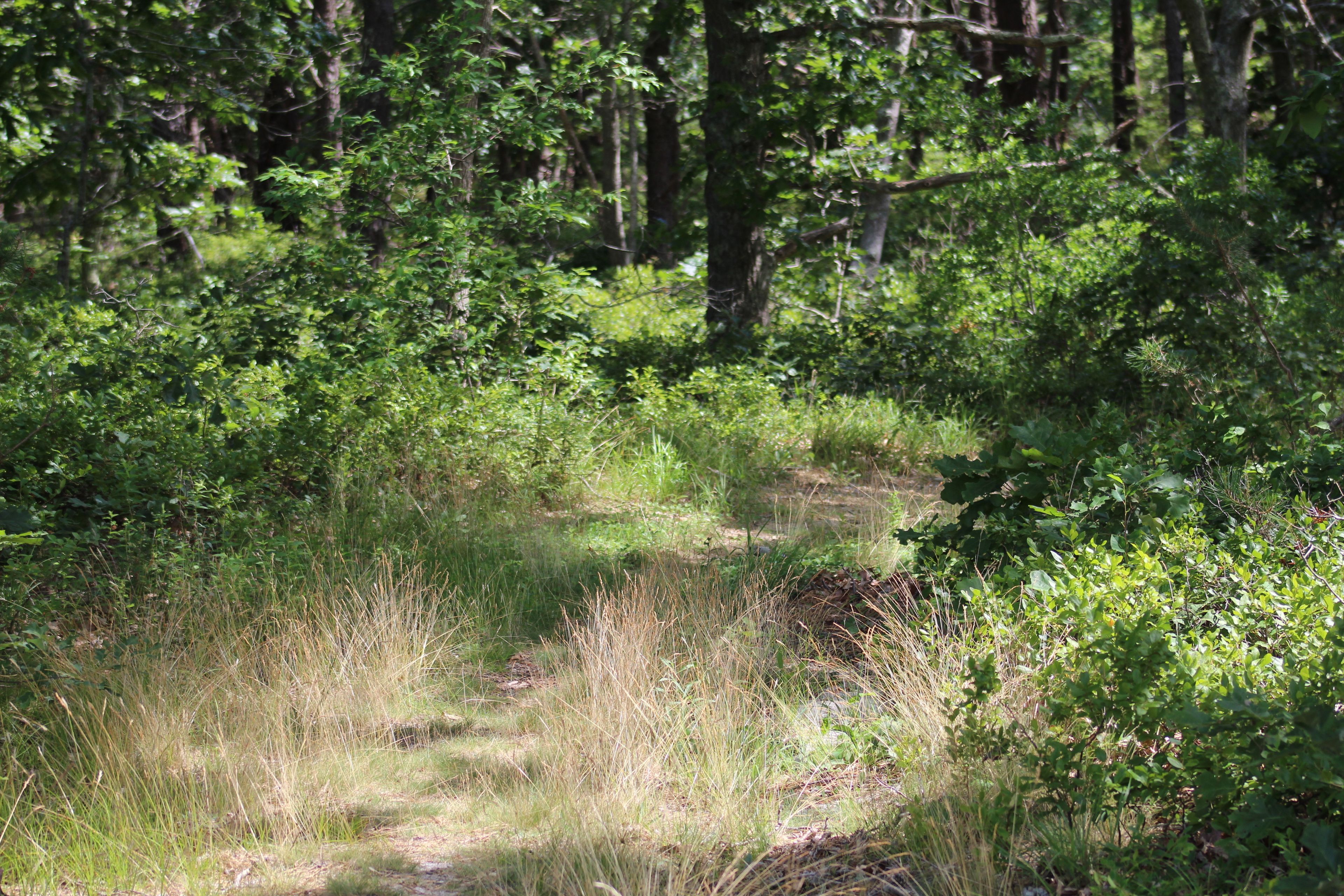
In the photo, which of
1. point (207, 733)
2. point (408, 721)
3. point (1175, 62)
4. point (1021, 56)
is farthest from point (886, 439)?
point (1175, 62)

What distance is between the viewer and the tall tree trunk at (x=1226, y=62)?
1059 centimetres

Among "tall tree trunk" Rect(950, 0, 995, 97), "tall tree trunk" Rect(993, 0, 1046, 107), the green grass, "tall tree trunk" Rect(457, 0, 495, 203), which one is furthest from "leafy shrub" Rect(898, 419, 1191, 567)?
"tall tree trunk" Rect(950, 0, 995, 97)

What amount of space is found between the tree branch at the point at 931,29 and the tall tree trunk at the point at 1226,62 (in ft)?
3.76

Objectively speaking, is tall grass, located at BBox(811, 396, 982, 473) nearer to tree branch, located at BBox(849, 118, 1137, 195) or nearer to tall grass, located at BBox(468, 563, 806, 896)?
tree branch, located at BBox(849, 118, 1137, 195)

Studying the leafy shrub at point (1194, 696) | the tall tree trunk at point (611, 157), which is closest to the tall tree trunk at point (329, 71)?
the tall tree trunk at point (611, 157)

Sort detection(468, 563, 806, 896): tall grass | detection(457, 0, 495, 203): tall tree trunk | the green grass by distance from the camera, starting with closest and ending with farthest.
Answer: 1. detection(468, 563, 806, 896): tall grass
2. the green grass
3. detection(457, 0, 495, 203): tall tree trunk

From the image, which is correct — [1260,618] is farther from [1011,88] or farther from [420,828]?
[1011,88]

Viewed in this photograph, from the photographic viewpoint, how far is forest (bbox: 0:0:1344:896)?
3.14 m

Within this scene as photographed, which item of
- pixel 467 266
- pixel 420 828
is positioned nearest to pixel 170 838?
pixel 420 828

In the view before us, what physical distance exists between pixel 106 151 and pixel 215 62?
4.93 ft

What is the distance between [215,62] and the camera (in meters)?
8.59

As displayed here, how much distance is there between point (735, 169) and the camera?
33.8ft

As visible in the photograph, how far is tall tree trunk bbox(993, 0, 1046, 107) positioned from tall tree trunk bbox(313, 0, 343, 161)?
8584mm

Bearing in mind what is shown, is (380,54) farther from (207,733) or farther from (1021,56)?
(1021,56)
